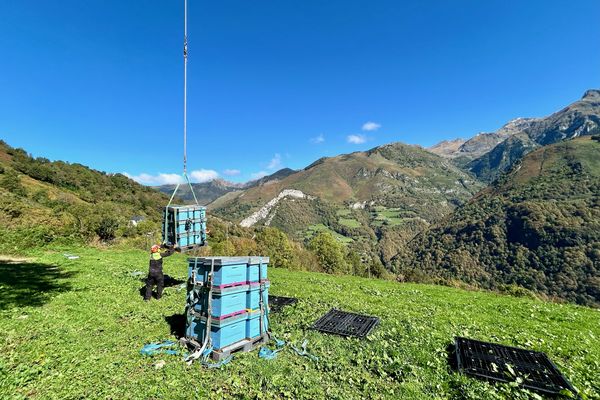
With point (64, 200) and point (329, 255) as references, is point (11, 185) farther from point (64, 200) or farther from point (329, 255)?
point (329, 255)

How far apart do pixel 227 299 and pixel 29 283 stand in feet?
43.0

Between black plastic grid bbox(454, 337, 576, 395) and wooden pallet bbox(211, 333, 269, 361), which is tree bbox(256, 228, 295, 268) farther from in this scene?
black plastic grid bbox(454, 337, 576, 395)

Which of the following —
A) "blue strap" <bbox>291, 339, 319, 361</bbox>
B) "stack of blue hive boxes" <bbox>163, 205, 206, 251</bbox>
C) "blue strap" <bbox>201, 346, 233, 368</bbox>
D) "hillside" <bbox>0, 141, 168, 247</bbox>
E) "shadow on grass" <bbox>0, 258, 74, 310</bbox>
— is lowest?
"blue strap" <bbox>291, 339, 319, 361</bbox>

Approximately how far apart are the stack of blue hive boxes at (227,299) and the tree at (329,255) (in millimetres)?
62163

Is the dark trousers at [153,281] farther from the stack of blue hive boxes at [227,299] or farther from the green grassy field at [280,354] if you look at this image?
the stack of blue hive boxes at [227,299]

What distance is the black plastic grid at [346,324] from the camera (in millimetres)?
10508

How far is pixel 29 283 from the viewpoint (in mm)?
14938

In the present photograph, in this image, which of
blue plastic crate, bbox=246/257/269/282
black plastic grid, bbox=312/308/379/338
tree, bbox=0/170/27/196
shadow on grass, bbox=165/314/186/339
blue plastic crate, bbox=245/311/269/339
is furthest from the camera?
tree, bbox=0/170/27/196

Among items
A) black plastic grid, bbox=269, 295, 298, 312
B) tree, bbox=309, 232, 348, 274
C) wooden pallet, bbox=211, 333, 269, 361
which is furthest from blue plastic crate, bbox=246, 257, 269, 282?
tree, bbox=309, 232, 348, 274

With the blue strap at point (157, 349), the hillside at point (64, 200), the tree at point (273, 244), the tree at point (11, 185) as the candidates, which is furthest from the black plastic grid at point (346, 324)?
the tree at point (11, 185)

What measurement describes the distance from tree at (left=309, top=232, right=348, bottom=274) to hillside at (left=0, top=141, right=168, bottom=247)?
40747mm

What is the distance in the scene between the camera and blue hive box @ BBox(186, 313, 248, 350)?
8266mm

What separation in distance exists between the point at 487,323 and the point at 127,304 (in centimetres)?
1514

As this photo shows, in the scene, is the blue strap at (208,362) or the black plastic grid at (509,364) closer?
the black plastic grid at (509,364)
